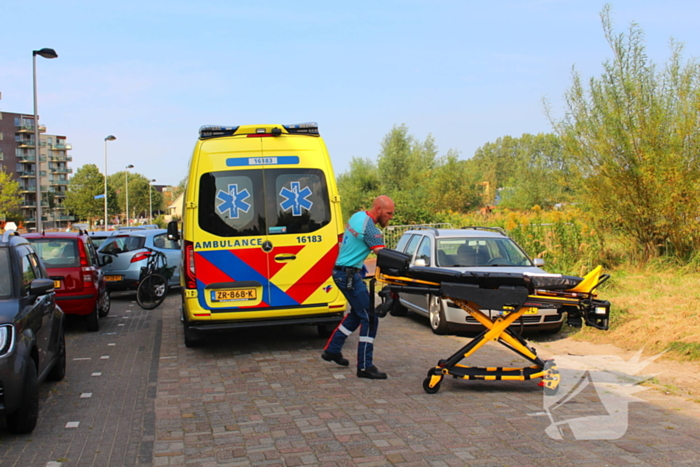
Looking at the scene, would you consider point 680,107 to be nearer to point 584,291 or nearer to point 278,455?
point 584,291

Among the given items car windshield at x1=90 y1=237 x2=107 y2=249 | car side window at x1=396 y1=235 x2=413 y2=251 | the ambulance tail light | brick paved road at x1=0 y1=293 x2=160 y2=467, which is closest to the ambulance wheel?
brick paved road at x1=0 y1=293 x2=160 y2=467

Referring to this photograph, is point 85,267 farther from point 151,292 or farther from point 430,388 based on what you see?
point 430,388

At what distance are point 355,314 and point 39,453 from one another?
11.1 feet

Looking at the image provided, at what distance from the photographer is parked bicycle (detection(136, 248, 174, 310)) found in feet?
45.5

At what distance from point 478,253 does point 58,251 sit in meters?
6.96

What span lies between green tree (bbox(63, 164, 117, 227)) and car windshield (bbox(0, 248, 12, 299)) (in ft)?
257

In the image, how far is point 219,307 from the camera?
8.22m

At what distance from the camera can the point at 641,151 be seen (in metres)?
13.2

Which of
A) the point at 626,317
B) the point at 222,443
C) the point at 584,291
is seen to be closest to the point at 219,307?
the point at 222,443

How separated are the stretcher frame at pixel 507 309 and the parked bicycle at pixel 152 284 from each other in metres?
8.73

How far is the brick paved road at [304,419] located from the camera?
4602 mm

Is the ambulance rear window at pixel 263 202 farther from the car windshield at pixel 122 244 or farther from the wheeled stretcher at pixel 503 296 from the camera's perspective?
the car windshield at pixel 122 244

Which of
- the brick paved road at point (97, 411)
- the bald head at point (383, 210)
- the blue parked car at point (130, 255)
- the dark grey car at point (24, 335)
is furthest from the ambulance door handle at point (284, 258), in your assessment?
the blue parked car at point (130, 255)

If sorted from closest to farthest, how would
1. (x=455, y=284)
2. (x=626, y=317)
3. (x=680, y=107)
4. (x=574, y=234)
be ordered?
(x=455, y=284)
(x=626, y=317)
(x=680, y=107)
(x=574, y=234)
